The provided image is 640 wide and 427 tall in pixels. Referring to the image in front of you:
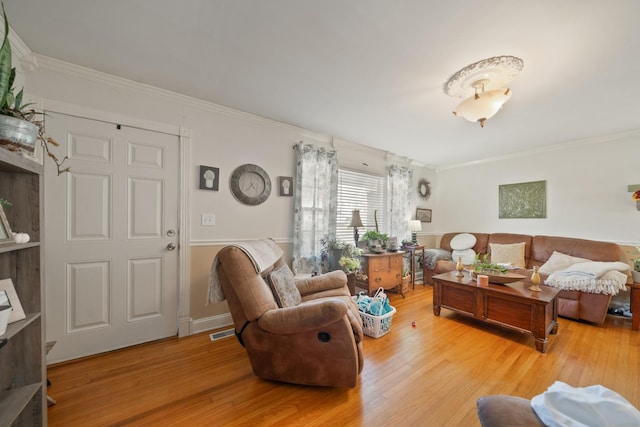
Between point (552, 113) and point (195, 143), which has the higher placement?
point (552, 113)

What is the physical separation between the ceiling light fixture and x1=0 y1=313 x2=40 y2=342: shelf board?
2.94 m

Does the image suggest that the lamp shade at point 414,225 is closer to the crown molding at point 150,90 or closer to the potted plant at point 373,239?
the potted plant at point 373,239

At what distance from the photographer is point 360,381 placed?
1753mm

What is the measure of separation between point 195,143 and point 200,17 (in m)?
1.24

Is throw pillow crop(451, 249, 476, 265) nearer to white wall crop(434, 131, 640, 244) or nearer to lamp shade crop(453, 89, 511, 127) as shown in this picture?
white wall crop(434, 131, 640, 244)

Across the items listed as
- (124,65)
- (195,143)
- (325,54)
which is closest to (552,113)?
(325,54)

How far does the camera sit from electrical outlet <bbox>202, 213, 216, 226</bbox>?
2543mm

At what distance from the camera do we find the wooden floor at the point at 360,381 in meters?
1.45

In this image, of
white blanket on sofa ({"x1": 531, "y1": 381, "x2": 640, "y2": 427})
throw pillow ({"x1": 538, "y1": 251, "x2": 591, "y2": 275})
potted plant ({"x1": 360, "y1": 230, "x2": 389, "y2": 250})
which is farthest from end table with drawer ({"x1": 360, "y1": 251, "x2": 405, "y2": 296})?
white blanket on sofa ({"x1": 531, "y1": 381, "x2": 640, "y2": 427})

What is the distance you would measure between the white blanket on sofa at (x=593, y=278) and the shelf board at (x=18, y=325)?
14.4 ft

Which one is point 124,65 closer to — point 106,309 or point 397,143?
point 106,309

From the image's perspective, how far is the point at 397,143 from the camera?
3768 mm

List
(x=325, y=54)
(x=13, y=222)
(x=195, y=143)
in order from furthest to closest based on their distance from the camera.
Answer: (x=195, y=143), (x=325, y=54), (x=13, y=222)

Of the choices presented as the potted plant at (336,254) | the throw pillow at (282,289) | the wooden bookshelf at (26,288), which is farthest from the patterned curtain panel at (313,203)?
the wooden bookshelf at (26,288)
